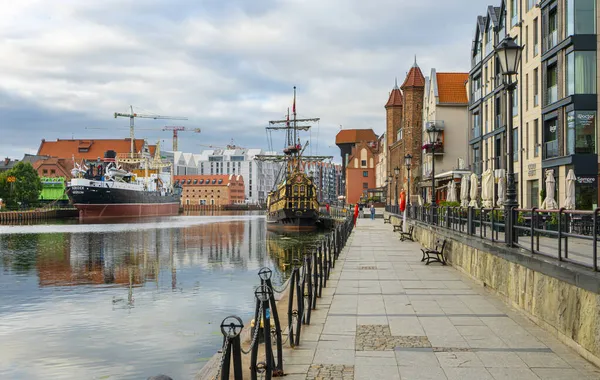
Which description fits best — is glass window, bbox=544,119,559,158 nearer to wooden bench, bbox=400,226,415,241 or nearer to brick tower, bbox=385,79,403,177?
wooden bench, bbox=400,226,415,241

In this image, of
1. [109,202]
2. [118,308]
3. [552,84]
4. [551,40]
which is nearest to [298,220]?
[552,84]

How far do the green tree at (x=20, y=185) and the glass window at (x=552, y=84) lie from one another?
83.9 meters

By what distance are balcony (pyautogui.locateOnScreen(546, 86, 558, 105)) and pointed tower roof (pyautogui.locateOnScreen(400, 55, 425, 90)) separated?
34.8 m

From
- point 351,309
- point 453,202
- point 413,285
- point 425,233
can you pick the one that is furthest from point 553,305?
point 453,202

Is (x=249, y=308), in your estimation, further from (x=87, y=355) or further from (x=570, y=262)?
(x=570, y=262)

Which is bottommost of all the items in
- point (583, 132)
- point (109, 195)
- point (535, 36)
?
point (109, 195)

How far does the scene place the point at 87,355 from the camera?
11273mm

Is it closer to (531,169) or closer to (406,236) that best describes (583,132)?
(531,169)

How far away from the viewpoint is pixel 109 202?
94.6 m

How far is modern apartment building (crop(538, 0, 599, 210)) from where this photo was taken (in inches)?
1164

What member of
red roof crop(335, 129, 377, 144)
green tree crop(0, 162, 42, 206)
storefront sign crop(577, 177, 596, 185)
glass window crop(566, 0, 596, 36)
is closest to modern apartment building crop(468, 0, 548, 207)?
storefront sign crop(577, 177, 596, 185)

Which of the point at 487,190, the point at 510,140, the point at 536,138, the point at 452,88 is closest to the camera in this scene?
the point at 510,140

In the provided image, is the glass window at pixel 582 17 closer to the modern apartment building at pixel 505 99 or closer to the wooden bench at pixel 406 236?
the modern apartment building at pixel 505 99

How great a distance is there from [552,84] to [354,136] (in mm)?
114647
